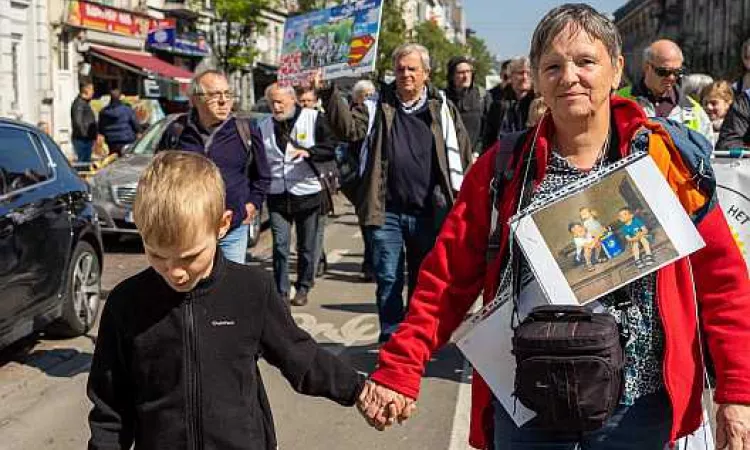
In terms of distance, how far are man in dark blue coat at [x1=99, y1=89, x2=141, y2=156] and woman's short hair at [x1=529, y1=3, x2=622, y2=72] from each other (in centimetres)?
1712

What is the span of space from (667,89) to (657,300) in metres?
4.41

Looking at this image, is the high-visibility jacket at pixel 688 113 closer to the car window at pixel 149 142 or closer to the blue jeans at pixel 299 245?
the blue jeans at pixel 299 245

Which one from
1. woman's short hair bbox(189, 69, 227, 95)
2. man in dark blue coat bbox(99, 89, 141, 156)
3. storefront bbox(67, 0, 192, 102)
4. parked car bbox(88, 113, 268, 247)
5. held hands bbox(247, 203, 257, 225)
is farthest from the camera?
storefront bbox(67, 0, 192, 102)

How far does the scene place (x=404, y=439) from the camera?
537cm

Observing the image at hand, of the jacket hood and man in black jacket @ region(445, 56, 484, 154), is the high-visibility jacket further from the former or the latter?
the jacket hood

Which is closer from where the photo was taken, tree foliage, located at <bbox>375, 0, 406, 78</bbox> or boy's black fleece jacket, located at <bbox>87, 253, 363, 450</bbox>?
boy's black fleece jacket, located at <bbox>87, 253, 363, 450</bbox>

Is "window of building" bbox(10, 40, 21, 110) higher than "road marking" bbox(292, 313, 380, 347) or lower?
higher

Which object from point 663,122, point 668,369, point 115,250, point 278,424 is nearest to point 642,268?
point 668,369

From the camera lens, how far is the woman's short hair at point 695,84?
Result: 7.61 metres

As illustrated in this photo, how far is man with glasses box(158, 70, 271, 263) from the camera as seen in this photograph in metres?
6.57

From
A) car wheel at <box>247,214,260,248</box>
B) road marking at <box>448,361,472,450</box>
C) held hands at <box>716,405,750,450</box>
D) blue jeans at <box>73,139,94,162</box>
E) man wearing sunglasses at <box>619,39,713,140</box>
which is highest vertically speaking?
man wearing sunglasses at <box>619,39,713,140</box>

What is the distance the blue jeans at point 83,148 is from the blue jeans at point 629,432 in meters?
17.8

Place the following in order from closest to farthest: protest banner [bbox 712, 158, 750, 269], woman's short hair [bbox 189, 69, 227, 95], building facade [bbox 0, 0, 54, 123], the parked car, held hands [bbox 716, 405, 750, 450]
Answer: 1. held hands [bbox 716, 405, 750, 450]
2. protest banner [bbox 712, 158, 750, 269]
3. woman's short hair [bbox 189, 69, 227, 95]
4. the parked car
5. building facade [bbox 0, 0, 54, 123]

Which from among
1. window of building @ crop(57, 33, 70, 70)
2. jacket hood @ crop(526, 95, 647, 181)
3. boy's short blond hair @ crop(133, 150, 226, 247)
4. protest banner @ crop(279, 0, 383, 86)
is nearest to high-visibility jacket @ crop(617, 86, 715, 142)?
protest banner @ crop(279, 0, 383, 86)
